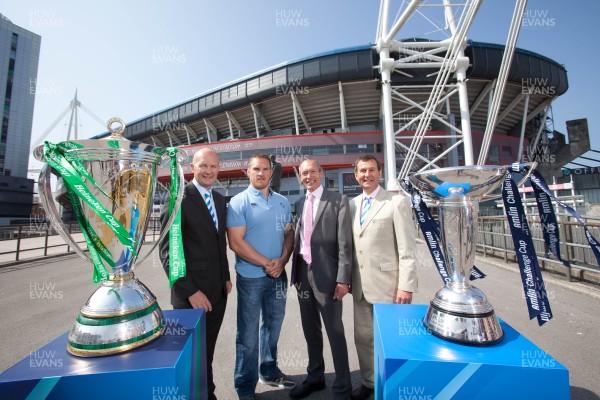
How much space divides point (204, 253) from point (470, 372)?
1.56 meters

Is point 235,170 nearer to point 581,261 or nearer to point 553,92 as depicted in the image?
point 581,261

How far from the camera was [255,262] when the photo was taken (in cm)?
193

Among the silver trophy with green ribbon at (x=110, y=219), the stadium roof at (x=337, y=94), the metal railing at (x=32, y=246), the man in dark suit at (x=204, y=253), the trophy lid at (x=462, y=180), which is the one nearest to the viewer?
the silver trophy with green ribbon at (x=110, y=219)

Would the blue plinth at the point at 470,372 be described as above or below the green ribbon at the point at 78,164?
below

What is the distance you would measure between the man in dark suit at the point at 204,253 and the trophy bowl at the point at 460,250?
136cm

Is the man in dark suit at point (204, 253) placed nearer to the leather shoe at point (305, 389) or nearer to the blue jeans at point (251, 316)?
the blue jeans at point (251, 316)

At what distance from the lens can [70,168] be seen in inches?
37.6

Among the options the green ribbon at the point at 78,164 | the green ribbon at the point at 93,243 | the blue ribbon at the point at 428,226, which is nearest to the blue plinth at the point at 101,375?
the green ribbon at the point at 93,243

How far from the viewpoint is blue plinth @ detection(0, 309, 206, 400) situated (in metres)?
0.76

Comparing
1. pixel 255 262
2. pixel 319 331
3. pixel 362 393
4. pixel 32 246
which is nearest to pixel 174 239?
pixel 255 262

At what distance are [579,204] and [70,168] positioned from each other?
1254cm

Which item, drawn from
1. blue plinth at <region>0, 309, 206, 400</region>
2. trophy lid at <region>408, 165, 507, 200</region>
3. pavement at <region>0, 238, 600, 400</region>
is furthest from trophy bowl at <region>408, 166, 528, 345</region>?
pavement at <region>0, 238, 600, 400</region>

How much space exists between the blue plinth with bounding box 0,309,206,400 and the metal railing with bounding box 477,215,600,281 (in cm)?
541

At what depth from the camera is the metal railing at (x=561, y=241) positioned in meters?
4.64
